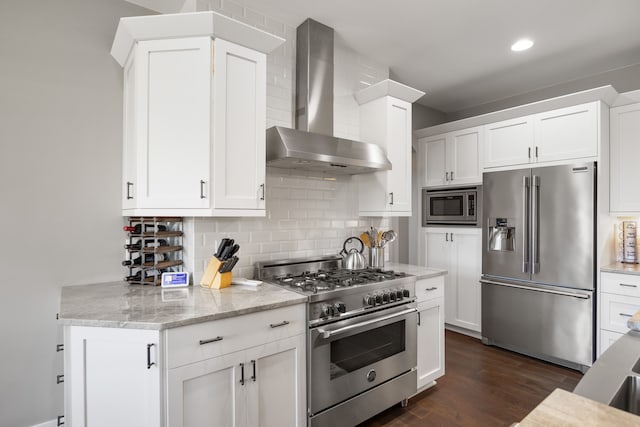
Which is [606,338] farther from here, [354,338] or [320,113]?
[320,113]

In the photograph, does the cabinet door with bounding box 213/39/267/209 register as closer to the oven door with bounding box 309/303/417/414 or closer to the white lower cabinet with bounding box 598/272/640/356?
the oven door with bounding box 309/303/417/414

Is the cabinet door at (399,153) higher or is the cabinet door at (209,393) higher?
the cabinet door at (399,153)

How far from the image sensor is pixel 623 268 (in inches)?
114

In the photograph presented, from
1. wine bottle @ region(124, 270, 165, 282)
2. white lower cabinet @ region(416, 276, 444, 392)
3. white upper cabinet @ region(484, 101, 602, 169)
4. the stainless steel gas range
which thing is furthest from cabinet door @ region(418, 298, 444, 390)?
wine bottle @ region(124, 270, 165, 282)

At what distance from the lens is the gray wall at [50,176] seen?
1.93 meters

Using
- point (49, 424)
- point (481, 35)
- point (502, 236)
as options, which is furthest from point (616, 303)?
point (49, 424)

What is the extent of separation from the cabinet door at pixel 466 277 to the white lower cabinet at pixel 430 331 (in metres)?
1.27

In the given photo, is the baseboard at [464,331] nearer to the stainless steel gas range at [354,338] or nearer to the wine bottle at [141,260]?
the stainless steel gas range at [354,338]

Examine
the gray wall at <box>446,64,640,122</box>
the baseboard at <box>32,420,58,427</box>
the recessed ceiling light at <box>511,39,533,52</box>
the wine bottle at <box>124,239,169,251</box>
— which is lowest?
the baseboard at <box>32,420,58,427</box>

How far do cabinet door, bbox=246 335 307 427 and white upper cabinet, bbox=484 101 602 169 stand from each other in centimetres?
295

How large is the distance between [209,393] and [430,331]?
1801 millimetres

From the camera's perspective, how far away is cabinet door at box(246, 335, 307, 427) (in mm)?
1721

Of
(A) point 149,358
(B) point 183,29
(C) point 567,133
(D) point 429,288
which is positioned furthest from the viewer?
(C) point 567,133

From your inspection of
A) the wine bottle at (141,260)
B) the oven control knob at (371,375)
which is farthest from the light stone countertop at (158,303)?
the oven control knob at (371,375)
